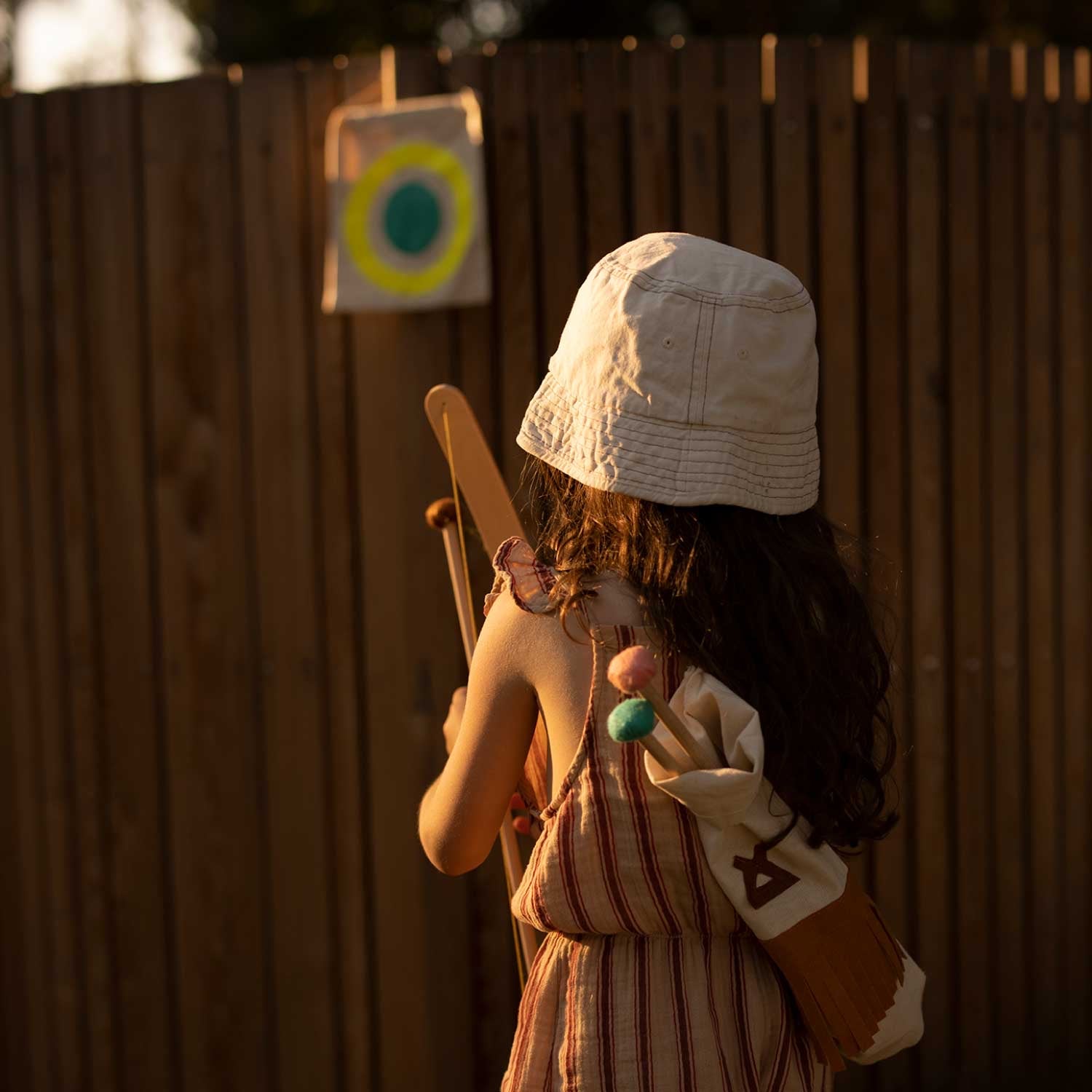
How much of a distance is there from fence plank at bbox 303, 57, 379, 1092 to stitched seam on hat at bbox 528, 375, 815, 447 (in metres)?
1.54

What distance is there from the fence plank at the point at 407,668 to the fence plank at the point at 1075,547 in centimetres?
155

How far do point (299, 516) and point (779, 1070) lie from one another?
1838mm

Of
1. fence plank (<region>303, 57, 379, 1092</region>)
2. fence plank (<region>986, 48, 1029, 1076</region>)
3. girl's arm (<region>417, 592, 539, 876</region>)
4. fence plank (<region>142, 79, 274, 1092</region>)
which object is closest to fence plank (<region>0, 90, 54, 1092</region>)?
fence plank (<region>142, 79, 274, 1092</region>)

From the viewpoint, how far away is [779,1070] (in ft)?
5.42

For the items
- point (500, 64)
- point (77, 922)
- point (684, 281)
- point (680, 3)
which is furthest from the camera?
point (680, 3)

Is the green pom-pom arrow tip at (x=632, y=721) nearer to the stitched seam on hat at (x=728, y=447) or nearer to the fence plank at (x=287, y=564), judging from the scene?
the stitched seam on hat at (x=728, y=447)

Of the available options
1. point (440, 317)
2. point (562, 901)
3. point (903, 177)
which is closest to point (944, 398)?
point (903, 177)

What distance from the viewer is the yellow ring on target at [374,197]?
299cm

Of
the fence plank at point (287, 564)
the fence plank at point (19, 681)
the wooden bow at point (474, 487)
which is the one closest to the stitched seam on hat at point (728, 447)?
the wooden bow at point (474, 487)

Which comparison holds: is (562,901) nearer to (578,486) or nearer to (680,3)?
(578,486)

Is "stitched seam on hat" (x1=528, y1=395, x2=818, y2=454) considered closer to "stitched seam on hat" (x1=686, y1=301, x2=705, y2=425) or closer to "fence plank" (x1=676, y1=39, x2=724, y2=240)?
"stitched seam on hat" (x1=686, y1=301, x2=705, y2=425)

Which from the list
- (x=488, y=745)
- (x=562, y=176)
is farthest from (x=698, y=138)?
(x=488, y=745)

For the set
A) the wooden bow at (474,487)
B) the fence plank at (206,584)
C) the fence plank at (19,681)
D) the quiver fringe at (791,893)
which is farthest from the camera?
the fence plank at (19,681)

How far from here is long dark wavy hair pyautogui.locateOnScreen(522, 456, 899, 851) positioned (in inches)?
60.7
